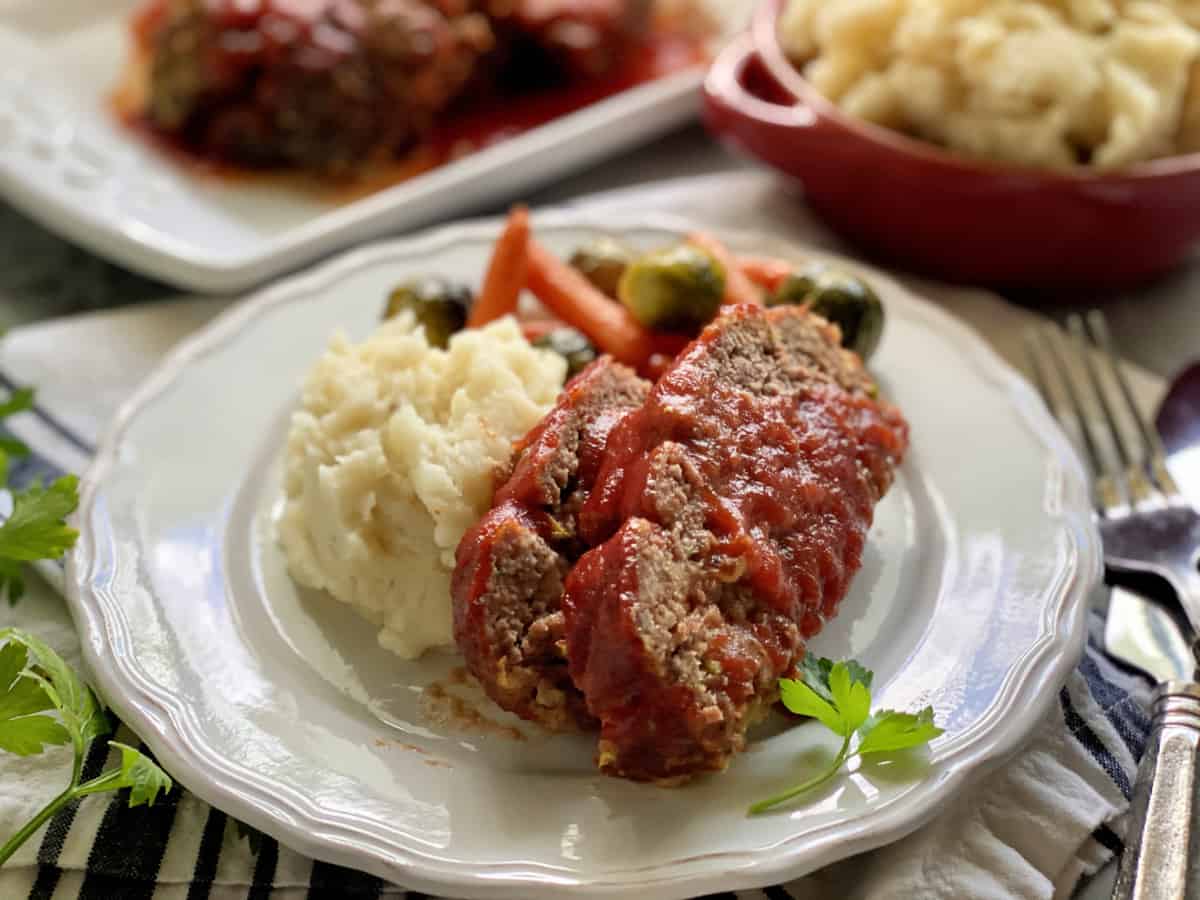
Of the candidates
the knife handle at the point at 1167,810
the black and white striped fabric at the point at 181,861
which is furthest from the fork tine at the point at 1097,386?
the black and white striped fabric at the point at 181,861

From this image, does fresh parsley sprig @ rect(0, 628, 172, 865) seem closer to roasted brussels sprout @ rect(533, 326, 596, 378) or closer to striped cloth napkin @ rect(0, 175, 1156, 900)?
striped cloth napkin @ rect(0, 175, 1156, 900)

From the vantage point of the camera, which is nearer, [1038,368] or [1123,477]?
[1123,477]

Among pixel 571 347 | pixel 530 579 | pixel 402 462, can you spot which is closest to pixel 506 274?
pixel 571 347

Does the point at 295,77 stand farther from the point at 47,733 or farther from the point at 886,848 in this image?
the point at 886,848

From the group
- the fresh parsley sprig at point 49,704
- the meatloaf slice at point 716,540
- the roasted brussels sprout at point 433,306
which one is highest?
Answer: the meatloaf slice at point 716,540

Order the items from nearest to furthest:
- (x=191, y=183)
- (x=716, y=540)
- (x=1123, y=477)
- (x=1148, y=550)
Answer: (x=716, y=540), (x=1148, y=550), (x=1123, y=477), (x=191, y=183)

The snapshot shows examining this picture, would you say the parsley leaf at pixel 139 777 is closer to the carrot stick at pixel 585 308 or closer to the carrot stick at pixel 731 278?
the carrot stick at pixel 585 308
